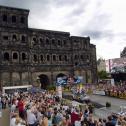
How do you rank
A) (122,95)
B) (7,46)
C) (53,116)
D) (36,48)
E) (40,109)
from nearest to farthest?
1. (53,116)
2. (40,109)
3. (122,95)
4. (7,46)
5. (36,48)

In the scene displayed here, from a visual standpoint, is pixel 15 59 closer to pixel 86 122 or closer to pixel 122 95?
pixel 122 95

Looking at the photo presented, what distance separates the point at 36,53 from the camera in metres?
51.1

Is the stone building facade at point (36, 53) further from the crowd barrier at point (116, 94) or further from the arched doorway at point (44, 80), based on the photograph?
the crowd barrier at point (116, 94)

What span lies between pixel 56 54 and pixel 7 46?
10491mm

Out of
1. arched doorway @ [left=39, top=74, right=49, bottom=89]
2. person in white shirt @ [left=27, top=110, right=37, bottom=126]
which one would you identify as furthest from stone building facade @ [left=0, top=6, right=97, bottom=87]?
person in white shirt @ [left=27, top=110, right=37, bottom=126]

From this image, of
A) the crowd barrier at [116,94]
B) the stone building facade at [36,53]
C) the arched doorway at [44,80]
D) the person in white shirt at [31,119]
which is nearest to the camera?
the person in white shirt at [31,119]

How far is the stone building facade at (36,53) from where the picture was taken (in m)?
47.4

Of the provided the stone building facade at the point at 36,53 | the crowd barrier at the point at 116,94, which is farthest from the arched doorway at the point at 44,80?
the crowd barrier at the point at 116,94

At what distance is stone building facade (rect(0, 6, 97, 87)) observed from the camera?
47406 millimetres

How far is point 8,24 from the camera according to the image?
4781 cm

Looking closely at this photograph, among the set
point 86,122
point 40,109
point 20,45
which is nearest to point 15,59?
point 20,45

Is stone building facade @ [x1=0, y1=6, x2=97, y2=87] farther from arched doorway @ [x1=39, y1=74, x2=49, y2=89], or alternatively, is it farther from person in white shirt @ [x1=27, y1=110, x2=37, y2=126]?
person in white shirt @ [x1=27, y1=110, x2=37, y2=126]

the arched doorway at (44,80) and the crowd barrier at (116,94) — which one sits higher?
the arched doorway at (44,80)

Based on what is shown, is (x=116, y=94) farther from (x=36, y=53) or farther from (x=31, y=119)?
(x=31, y=119)
